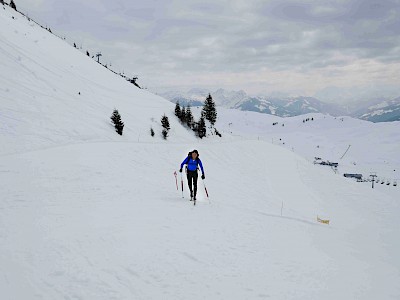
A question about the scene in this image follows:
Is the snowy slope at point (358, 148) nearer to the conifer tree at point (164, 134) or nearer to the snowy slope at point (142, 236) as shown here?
the conifer tree at point (164, 134)

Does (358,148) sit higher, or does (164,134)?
(164,134)

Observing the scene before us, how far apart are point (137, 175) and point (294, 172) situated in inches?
1078

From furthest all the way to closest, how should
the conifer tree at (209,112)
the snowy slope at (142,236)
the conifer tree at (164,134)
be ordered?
1. the conifer tree at (209,112)
2. the conifer tree at (164,134)
3. the snowy slope at (142,236)

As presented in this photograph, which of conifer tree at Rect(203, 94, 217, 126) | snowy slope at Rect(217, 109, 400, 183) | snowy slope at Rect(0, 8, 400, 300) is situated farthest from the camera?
snowy slope at Rect(217, 109, 400, 183)

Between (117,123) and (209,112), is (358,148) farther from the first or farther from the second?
(117,123)

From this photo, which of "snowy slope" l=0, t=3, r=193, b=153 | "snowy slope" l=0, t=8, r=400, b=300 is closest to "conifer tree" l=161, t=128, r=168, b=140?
"snowy slope" l=0, t=3, r=193, b=153

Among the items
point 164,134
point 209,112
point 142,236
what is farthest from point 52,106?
point 209,112

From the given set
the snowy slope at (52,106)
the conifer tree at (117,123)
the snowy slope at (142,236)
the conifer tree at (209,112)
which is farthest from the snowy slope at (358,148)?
the snowy slope at (142,236)

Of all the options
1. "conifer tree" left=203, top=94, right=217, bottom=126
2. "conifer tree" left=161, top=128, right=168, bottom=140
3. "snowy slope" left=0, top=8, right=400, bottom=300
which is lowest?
"snowy slope" left=0, top=8, right=400, bottom=300

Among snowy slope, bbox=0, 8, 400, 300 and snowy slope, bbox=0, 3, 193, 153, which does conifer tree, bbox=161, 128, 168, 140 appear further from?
snowy slope, bbox=0, 8, 400, 300

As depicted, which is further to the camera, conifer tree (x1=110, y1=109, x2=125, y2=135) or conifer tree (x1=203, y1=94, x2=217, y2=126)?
conifer tree (x1=203, y1=94, x2=217, y2=126)

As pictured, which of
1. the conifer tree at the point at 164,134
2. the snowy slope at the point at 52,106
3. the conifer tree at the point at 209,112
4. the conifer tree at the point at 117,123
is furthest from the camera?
the conifer tree at the point at 209,112

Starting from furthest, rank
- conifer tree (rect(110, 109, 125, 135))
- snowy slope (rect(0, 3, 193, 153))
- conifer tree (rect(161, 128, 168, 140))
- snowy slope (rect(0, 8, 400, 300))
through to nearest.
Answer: conifer tree (rect(161, 128, 168, 140)) → conifer tree (rect(110, 109, 125, 135)) → snowy slope (rect(0, 3, 193, 153)) → snowy slope (rect(0, 8, 400, 300))

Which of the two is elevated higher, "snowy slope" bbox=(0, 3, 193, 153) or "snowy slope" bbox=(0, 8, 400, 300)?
"snowy slope" bbox=(0, 3, 193, 153)
